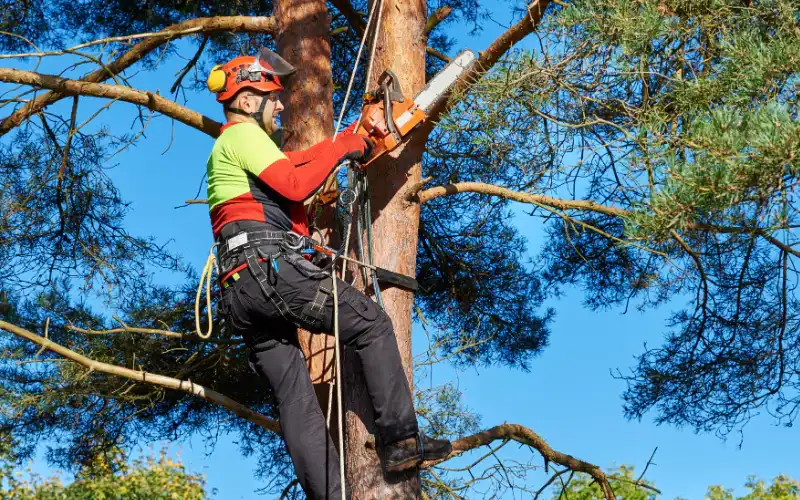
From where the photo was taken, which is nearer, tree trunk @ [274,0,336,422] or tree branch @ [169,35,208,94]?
tree trunk @ [274,0,336,422]

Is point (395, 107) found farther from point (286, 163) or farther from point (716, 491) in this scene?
point (716, 491)

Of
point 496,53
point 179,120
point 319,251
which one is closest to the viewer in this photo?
point 319,251

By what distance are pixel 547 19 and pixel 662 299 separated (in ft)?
10.5

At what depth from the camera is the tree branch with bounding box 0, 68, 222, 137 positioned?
188 inches

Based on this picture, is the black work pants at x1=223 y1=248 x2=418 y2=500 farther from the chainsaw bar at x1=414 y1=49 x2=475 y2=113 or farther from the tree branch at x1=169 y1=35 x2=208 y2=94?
the tree branch at x1=169 y1=35 x2=208 y2=94

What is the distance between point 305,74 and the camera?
4832 millimetres

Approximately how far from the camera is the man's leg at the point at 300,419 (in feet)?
11.6

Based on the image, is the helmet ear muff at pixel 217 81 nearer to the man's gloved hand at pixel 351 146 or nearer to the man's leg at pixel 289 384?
the man's gloved hand at pixel 351 146

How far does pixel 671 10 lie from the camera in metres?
4.25

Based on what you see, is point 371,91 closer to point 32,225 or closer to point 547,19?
point 547,19

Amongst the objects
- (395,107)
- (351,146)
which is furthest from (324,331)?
(395,107)

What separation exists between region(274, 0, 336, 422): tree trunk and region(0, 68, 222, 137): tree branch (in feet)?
1.40

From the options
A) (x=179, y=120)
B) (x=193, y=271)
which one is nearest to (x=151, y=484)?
(x=193, y=271)

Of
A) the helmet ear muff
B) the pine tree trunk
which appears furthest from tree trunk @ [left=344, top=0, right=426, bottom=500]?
the helmet ear muff
